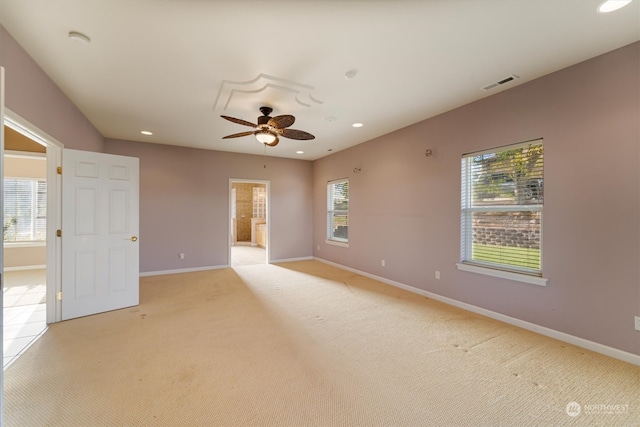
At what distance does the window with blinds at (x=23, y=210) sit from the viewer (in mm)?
5418

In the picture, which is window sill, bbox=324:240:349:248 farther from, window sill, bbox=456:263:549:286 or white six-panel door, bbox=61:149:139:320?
white six-panel door, bbox=61:149:139:320

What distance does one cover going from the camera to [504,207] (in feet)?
10.1

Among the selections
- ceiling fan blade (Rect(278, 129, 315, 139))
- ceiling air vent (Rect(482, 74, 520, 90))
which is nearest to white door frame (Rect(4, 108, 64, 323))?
ceiling fan blade (Rect(278, 129, 315, 139))

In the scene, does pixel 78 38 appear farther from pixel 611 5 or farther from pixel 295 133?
pixel 611 5

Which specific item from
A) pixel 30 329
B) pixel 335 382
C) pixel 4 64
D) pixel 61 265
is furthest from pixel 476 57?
pixel 30 329

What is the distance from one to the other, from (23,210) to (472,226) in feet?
28.1

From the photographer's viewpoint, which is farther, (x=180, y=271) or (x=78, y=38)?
(x=180, y=271)

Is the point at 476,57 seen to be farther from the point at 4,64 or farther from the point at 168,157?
the point at 168,157

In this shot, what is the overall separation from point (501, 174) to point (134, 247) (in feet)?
16.0

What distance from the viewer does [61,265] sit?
3.06 m

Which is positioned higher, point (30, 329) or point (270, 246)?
point (270, 246)

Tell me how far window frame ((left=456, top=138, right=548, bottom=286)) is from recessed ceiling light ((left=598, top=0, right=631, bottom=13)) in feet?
3.86

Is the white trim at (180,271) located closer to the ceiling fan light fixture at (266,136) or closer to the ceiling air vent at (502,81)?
the ceiling fan light fixture at (266,136)
